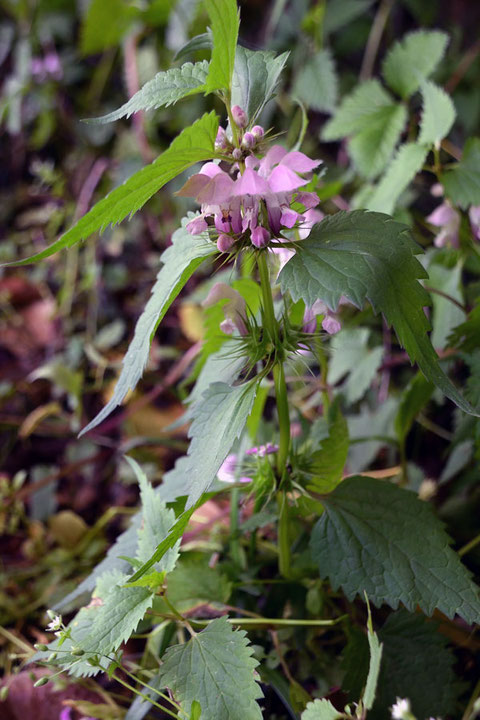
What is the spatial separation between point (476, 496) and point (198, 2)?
128 centimetres

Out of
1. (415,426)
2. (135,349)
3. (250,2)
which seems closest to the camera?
(135,349)

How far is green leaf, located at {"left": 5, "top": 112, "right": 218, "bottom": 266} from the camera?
498 millimetres

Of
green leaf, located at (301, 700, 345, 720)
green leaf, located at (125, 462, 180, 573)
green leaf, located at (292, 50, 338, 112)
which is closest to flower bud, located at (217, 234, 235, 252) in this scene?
green leaf, located at (125, 462, 180, 573)

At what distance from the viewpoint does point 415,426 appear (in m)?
1.23

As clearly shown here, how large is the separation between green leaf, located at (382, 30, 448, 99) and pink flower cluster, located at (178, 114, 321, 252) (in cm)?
72

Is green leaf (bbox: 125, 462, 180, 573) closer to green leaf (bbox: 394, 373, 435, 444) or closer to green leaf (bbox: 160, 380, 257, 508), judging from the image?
green leaf (bbox: 160, 380, 257, 508)

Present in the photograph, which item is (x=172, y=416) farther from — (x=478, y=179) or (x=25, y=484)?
(x=478, y=179)

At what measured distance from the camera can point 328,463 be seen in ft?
2.37

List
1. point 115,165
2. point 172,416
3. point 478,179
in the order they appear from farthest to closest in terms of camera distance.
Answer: point 115,165 → point 172,416 → point 478,179

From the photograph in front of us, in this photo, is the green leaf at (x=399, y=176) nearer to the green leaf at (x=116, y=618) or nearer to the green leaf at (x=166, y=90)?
the green leaf at (x=166, y=90)

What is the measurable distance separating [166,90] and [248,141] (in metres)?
0.09

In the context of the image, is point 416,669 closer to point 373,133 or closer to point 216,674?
point 216,674

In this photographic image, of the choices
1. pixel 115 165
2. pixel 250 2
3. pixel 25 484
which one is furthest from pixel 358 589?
pixel 250 2

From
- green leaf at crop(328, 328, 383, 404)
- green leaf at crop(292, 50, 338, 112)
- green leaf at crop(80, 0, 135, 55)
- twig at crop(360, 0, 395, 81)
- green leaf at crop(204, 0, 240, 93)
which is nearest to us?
green leaf at crop(204, 0, 240, 93)
